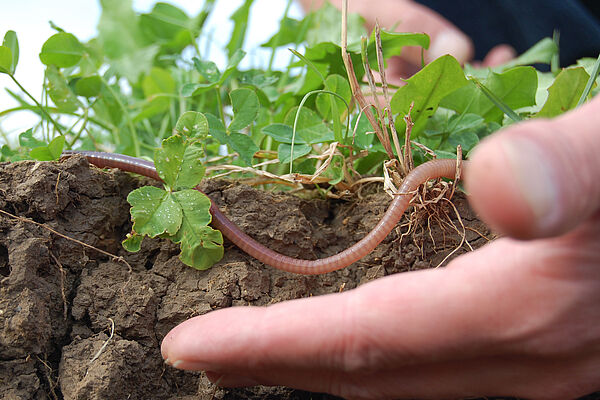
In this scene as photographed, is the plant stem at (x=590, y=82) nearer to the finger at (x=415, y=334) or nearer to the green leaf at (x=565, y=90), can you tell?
the green leaf at (x=565, y=90)

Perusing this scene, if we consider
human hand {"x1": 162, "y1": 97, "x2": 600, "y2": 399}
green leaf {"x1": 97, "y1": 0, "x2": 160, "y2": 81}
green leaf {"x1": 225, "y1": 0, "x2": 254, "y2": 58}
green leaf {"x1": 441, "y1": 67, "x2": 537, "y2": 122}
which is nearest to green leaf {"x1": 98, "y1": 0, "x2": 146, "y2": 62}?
green leaf {"x1": 97, "y1": 0, "x2": 160, "y2": 81}

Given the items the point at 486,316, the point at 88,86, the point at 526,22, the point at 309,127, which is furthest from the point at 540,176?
the point at 526,22

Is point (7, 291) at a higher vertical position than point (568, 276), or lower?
lower

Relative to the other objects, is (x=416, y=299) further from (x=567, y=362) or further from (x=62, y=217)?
(x=62, y=217)

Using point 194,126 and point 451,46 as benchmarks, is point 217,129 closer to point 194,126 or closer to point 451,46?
point 194,126

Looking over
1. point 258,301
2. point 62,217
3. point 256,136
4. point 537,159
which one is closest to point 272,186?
point 256,136

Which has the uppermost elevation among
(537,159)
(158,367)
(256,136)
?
(537,159)
